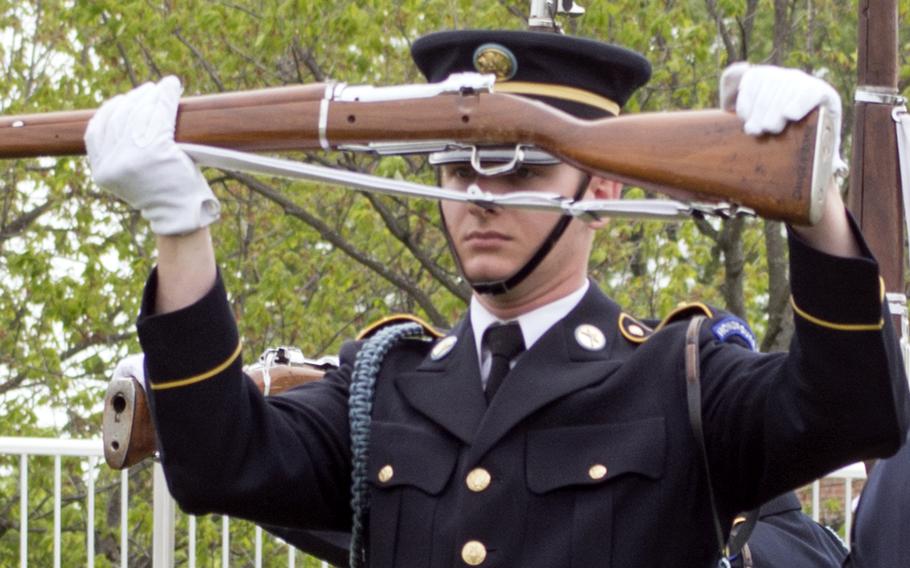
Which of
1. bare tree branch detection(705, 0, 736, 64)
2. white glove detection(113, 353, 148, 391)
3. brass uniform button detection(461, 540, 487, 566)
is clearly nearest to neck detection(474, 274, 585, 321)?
brass uniform button detection(461, 540, 487, 566)

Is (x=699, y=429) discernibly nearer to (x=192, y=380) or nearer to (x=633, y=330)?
(x=633, y=330)

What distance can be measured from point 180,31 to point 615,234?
2808 mm

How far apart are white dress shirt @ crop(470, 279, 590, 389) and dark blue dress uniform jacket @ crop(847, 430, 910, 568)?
2.29 ft

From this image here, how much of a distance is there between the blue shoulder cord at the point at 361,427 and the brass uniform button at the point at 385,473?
5cm

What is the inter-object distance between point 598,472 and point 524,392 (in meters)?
0.23

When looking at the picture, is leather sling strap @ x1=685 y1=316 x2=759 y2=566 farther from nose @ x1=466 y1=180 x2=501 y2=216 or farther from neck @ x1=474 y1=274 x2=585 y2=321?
nose @ x1=466 y1=180 x2=501 y2=216

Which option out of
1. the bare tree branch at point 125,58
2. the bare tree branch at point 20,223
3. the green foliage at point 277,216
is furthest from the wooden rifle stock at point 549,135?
the bare tree branch at point 20,223

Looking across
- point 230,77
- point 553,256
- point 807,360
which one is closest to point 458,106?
point 553,256

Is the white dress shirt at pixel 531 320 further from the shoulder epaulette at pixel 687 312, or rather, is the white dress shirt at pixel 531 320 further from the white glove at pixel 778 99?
the white glove at pixel 778 99

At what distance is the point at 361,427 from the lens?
386 cm

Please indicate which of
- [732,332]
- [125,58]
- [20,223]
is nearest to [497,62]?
[732,332]

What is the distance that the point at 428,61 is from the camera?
13.1 feet

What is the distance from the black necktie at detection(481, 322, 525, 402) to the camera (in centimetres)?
381

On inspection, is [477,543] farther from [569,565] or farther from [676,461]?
[676,461]
